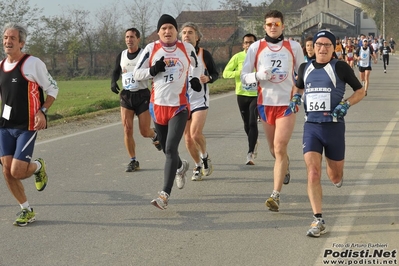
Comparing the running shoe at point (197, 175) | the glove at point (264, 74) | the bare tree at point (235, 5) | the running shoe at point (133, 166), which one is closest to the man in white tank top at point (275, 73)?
the glove at point (264, 74)

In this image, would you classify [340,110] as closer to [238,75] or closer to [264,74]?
[264,74]

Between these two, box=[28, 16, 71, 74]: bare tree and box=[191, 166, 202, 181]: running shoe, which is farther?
box=[28, 16, 71, 74]: bare tree

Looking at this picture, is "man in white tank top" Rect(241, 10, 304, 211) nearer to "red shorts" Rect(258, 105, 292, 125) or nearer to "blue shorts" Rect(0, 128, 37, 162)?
"red shorts" Rect(258, 105, 292, 125)

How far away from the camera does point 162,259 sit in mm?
5922

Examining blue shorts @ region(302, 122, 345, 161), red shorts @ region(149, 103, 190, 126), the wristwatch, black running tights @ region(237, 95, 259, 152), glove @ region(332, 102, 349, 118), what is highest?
the wristwatch

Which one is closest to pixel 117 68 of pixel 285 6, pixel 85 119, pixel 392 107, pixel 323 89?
pixel 323 89

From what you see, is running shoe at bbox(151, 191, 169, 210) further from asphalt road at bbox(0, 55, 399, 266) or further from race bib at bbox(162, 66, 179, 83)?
race bib at bbox(162, 66, 179, 83)

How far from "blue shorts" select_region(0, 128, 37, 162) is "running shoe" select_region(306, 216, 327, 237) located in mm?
2911

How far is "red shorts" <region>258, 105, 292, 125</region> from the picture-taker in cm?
789

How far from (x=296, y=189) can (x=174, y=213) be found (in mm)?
1819

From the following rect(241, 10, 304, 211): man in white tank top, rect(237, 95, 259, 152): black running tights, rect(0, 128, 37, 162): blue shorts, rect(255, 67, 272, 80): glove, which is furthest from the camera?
rect(237, 95, 259, 152): black running tights

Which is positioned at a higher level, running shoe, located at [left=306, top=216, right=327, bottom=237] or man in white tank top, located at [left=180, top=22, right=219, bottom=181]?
man in white tank top, located at [left=180, top=22, right=219, bottom=181]

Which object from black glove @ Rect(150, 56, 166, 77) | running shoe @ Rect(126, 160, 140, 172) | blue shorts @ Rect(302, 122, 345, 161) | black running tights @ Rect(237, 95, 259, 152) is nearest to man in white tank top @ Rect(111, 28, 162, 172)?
running shoe @ Rect(126, 160, 140, 172)

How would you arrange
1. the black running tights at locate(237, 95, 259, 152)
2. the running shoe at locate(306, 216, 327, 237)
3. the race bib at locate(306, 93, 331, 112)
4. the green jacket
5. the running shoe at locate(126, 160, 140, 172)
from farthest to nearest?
the green jacket → the black running tights at locate(237, 95, 259, 152) → the running shoe at locate(126, 160, 140, 172) → the race bib at locate(306, 93, 331, 112) → the running shoe at locate(306, 216, 327, 237)
